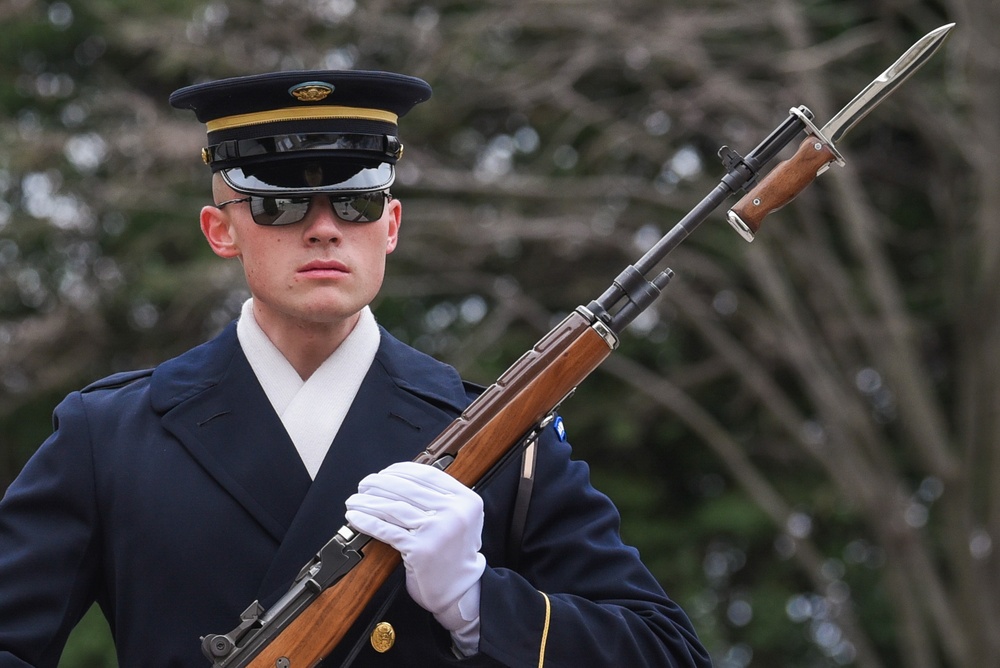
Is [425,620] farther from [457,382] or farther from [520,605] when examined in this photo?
[457,382]

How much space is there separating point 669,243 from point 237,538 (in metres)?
1.13

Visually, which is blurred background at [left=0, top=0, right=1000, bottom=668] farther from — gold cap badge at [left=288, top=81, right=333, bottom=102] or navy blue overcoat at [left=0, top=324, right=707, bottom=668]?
navy blue overcoat at [left=0, top=324, right=707, bottom=668]

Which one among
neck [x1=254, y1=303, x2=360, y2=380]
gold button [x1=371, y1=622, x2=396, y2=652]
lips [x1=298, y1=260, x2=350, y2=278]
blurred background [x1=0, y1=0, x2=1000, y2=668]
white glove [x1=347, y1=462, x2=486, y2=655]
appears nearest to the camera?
white glove [x1=347, y1=462, x2=486, y2=655]

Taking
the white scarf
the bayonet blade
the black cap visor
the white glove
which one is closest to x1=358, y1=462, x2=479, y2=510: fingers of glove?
the white glove

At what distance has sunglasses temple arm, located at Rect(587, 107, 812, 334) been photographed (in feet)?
11.7

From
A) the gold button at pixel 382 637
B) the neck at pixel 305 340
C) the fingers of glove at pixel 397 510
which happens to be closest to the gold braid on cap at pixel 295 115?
the neck at pixel 305 340

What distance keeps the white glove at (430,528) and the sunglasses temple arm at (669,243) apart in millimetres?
547

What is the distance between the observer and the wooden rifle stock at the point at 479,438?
3.36 meters

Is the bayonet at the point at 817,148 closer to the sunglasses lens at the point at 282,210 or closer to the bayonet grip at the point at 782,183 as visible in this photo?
the bayonet grip at the point at 782,183

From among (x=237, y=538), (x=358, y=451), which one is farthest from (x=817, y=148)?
(x=237, y=538)

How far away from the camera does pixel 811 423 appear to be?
12711mm

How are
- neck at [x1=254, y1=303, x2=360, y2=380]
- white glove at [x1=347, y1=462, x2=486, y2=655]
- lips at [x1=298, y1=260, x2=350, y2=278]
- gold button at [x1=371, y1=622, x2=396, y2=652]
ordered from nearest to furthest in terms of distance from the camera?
1. white glove at [x1=347, y1=462, x2=486, y2=655]
2. gold button at [x1=371, y1=622, x2=396, y2=652]
3. lips at [x1=298, y1=260, x2=350, y2=278]
4. neck at [x1=254, y1=303, x2=360, y2=380]

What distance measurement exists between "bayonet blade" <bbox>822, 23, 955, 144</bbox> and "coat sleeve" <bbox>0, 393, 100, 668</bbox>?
5.86ft

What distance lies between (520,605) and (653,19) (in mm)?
8463
